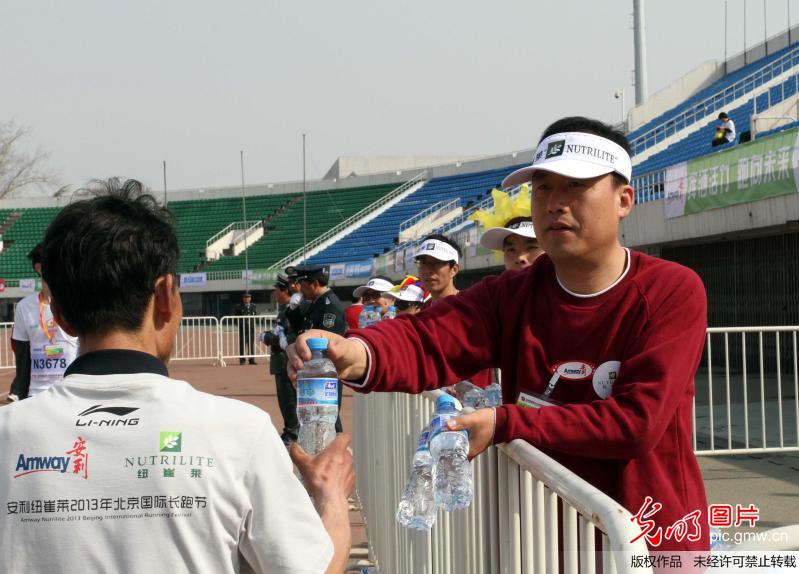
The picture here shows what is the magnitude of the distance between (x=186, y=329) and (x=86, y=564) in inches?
900

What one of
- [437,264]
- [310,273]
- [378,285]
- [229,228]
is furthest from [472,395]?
[229,228]

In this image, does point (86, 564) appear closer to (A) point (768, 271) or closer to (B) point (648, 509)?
(B) point (648, 509)

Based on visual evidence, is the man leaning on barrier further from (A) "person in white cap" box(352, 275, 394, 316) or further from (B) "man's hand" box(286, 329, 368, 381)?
(A) "person in white cap" box(352, 275, 394, 316)

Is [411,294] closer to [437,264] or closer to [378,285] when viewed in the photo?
[378,285]

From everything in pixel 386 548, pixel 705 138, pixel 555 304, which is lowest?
pixel 386 548

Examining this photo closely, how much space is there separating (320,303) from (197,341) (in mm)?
15756

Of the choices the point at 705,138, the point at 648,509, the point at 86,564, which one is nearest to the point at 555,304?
the point at 648,509

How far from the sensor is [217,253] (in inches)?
2019

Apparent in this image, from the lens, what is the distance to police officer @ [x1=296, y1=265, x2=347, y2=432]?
30.8 feet

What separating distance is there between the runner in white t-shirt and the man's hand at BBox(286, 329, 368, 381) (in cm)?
453

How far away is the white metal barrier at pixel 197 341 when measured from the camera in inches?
918

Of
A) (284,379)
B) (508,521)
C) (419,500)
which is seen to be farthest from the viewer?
(284,379)

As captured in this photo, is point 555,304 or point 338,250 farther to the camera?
point 338,250

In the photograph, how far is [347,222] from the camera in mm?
49688
